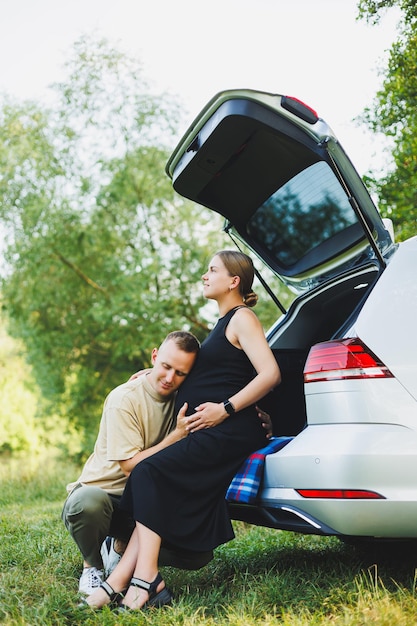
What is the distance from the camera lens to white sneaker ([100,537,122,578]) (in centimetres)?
367

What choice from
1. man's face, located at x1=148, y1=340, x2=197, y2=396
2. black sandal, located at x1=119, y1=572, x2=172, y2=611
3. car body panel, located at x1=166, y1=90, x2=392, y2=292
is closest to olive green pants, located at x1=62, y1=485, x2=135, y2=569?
black sandal, located at x1=119, y1=572, x2=172, y2=611

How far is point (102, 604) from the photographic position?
2.97m

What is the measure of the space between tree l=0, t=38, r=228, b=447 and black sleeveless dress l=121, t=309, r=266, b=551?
1170 centimetres

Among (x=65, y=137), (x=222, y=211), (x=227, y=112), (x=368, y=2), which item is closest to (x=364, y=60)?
(x=368, y=2)

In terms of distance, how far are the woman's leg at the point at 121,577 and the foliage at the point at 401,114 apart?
14.7ft

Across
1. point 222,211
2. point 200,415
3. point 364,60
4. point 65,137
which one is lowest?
point 200,415

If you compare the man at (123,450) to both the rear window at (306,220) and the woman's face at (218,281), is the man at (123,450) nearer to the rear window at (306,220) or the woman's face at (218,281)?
the woman's face at (218,281)

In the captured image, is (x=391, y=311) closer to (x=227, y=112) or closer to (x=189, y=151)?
(x=227, y=112)

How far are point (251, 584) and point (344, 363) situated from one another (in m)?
1.23

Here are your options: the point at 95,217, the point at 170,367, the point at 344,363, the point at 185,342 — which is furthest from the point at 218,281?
the point at 95,217

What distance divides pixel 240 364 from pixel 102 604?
1257 mm

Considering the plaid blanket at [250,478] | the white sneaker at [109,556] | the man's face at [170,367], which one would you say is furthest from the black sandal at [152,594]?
the man's face at [170,367]

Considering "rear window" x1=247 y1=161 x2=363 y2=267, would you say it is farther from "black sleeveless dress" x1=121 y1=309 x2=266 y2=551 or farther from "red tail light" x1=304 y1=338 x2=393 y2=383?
"black sleeveless dress" x1=121 y1=309 x2=266 y2=551

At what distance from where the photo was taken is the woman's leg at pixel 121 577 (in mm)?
2982
